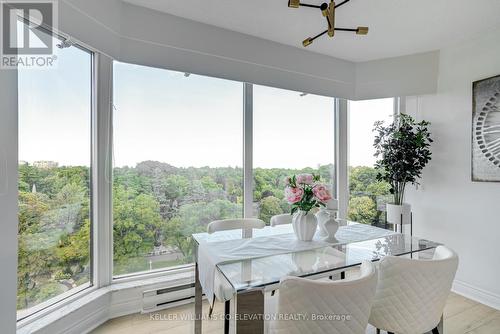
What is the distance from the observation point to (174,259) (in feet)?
8.34

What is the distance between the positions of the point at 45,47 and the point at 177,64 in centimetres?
95

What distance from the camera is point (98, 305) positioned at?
80.7 inches

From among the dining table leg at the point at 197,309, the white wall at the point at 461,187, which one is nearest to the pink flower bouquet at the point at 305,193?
Answer: the dining table leg at the point at 197,309

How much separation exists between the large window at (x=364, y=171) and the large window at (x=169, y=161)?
5.36ft

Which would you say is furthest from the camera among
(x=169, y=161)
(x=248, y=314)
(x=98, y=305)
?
(x=169, y=161)

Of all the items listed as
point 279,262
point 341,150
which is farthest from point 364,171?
point 279,262

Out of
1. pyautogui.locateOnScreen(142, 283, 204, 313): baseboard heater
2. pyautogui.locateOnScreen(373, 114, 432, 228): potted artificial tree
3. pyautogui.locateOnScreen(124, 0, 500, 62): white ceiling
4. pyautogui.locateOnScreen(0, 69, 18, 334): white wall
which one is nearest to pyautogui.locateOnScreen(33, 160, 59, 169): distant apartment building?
pyautogui.locateOnScreen(0, 69, 18, 334): white wall

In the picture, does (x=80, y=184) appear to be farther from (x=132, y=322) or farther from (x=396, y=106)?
(x=396, y=106)

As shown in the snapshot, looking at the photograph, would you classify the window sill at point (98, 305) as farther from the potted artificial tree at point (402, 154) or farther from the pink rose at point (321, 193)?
the potted artificial tree at point (402, 154)

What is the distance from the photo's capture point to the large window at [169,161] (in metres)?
2.31

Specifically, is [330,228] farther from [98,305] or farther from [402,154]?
[98,305]

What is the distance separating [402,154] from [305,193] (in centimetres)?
173

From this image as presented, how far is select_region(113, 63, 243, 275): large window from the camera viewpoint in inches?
91.1

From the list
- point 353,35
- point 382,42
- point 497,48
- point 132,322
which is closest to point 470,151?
point 497,48
